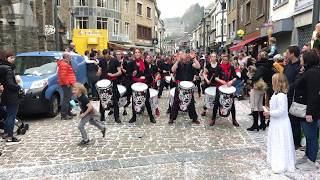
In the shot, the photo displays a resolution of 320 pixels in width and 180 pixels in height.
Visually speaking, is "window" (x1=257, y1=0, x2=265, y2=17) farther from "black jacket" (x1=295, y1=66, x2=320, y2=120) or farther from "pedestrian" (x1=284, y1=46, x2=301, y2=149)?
"black jacket" (x1=295, y1=66, x2=320, y2=120)

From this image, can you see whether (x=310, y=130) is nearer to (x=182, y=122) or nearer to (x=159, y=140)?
(x=159, y=140)

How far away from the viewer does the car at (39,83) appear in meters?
9.74

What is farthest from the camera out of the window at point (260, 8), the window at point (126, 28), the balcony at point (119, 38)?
the window at point (126, 28)

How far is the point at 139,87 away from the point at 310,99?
186 inches

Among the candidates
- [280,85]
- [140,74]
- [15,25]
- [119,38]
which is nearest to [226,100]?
[140,74]

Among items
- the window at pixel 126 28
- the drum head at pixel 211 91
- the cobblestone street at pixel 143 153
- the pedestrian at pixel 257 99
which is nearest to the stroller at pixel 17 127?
the cobblestone street at pixel 143 153

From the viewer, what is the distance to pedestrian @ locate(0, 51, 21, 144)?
748cm

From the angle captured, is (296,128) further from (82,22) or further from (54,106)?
(82,22)

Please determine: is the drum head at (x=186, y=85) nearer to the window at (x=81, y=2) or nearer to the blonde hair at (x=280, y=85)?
the blonde hair at (x=280, y=85)

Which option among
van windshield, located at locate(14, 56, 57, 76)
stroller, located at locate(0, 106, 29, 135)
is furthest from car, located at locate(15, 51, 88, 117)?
stroller, located at locate(0, 106, 29, 135)

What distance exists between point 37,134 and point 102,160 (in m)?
2.69

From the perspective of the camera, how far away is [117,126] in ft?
30.6

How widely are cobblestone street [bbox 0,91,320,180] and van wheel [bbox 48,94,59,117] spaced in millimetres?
779

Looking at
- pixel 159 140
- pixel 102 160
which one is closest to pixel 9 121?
pixel 102 160
